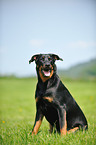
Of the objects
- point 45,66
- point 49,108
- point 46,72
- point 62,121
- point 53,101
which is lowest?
point 62,121

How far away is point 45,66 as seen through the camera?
3.94 metres

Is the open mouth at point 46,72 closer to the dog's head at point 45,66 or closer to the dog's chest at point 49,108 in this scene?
the dog's head at point 45,66

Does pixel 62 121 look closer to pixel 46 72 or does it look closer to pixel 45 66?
pixel 46 72

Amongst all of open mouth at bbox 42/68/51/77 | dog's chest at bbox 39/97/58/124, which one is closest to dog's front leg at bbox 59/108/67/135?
dog's chest at bbox 39/97/58/124

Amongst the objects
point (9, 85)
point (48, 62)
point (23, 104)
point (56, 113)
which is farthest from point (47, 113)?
point (9, 85)

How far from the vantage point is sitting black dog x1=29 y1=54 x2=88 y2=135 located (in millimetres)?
4008

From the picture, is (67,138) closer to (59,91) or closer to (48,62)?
(59,91)

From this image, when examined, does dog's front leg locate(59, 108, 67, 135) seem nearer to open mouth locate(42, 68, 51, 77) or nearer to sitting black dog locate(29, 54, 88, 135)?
sitting black dog locate(29, 54, 88, 135)

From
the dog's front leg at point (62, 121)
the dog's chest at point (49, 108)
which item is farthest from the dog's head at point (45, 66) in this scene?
the dog's front leg at point (62, 121)

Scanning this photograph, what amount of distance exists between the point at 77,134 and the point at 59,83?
1120mm

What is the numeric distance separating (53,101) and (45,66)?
2.40 ft

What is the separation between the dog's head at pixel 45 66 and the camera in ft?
13.1

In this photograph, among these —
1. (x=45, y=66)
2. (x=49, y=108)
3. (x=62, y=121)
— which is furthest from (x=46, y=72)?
(x=62, y=121)

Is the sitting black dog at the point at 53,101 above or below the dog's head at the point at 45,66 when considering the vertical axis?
below
